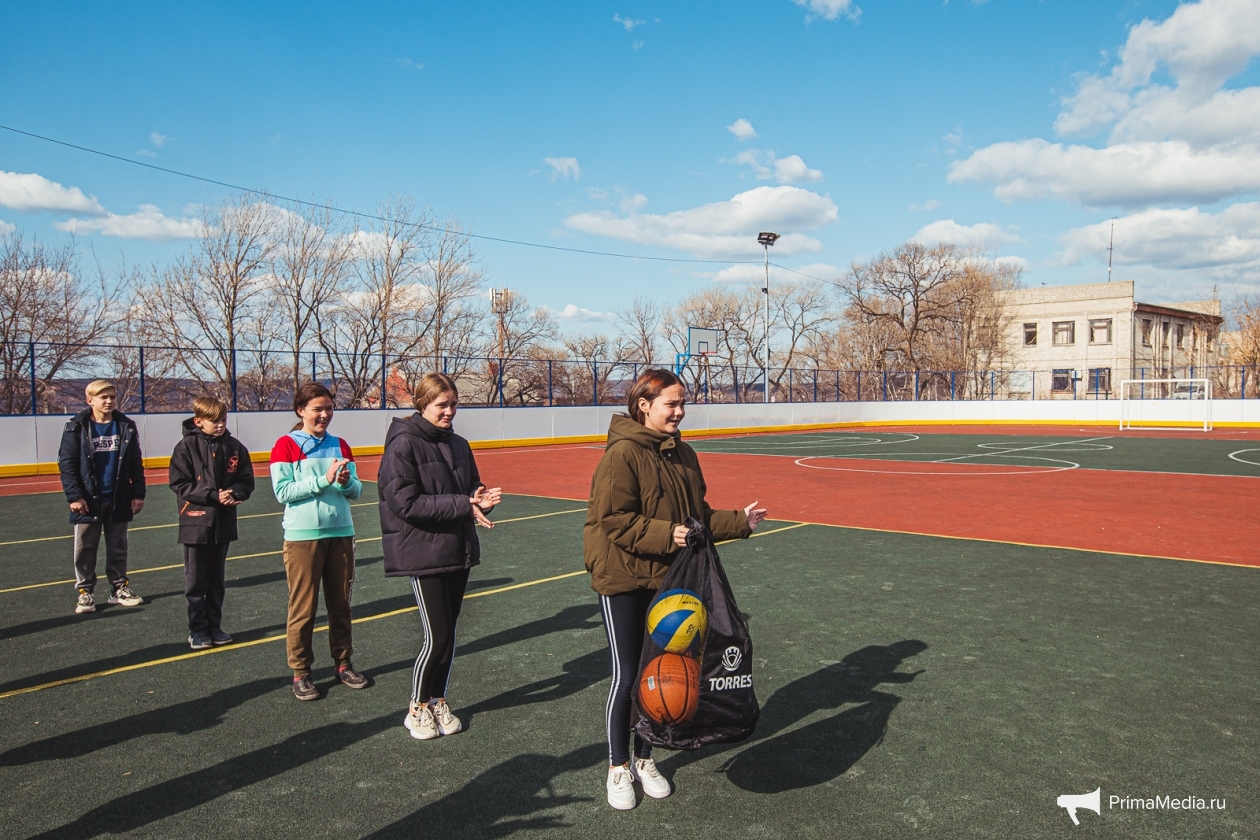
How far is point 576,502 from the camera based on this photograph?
13.1m

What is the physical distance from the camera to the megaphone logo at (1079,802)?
11.0 ft

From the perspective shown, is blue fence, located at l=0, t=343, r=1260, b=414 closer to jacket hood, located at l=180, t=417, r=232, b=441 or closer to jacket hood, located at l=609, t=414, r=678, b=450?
jacket hood, located at l=180, t=417, r=232, b=441

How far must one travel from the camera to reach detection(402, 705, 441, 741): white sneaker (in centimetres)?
407

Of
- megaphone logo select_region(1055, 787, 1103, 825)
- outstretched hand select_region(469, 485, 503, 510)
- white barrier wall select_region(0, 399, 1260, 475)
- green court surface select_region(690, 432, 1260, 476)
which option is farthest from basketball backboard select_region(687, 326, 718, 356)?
megaphone logo select_region(1055, 787, 1103, 825)

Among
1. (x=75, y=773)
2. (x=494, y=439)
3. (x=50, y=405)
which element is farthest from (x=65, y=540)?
(x=494, y=439)

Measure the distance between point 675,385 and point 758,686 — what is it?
7.38 ft

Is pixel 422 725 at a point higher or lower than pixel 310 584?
lower

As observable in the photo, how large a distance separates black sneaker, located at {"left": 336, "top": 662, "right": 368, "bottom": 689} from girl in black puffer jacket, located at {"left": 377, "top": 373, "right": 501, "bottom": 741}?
91 cm

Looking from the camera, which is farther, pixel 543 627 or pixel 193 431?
pixel 543 627

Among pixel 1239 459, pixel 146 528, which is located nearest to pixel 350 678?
pixel 146 528

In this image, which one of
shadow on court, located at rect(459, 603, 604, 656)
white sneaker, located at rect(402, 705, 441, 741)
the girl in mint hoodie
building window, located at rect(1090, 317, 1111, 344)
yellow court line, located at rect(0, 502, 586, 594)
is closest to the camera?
white sneaker, located at rect(402, 705, 441, 741)

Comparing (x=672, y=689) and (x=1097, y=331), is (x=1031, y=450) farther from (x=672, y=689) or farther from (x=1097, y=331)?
(x=1097, y=331)

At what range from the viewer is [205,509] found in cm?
565

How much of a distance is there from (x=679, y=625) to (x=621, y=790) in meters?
0.77
